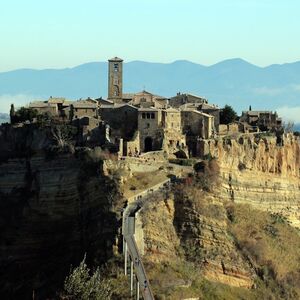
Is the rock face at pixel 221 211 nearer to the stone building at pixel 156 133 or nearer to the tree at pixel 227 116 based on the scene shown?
the stone building at pixel 156 133

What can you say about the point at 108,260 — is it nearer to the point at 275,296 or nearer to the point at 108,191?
the point at 108,191

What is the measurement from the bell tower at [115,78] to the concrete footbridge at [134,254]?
61.2ft

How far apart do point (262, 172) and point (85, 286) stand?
1074 inches

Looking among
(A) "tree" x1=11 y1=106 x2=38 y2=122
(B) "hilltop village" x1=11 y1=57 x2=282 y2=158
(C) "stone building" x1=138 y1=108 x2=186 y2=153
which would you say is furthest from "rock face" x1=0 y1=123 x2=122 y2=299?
(C) "stone building" x1=138 y1=108 x2=186 y2=153

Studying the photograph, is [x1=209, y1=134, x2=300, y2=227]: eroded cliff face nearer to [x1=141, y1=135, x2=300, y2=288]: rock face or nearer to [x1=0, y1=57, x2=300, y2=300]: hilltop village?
[x1=141, y1=135, x2=300, y2=288]: rock face

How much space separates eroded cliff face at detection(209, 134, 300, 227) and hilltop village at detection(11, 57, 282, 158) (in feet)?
6.13

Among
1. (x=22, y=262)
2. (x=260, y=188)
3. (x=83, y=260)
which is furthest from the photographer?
(x=260, y=188)

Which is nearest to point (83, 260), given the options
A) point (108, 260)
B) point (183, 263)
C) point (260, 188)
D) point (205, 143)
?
point (108, 260)

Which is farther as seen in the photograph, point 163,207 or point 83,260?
point 163,207

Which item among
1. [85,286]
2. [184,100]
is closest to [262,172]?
[184,100]

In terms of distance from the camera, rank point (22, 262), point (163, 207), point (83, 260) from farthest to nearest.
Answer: point (22, 262) < point (163, 207) < point (83, 260)

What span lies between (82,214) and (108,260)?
27.6 feet

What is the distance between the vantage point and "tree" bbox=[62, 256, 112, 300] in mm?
58562

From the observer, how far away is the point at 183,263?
65.2m
